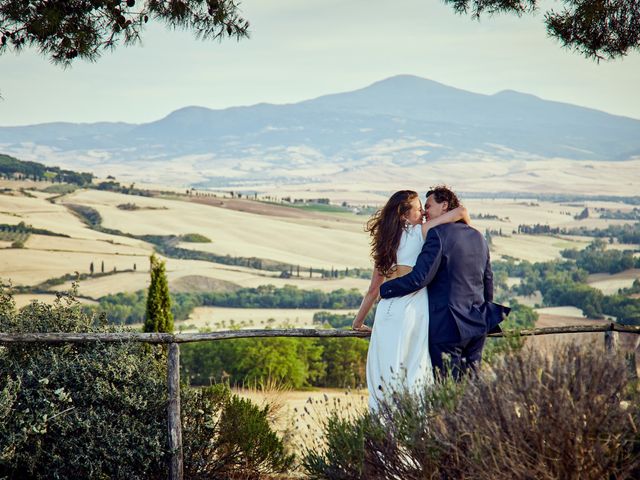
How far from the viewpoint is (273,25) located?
108 m

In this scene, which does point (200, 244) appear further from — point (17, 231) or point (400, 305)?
point (400, 305)

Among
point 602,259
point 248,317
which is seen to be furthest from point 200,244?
point 602,259

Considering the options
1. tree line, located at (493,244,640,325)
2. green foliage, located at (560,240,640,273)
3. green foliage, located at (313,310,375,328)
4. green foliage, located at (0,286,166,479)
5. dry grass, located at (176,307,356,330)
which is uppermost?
green foliage, located at (0,286,166,479)

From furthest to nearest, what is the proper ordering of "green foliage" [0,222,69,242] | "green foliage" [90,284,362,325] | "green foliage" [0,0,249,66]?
1. "green foliage" [0,222,69,242]
2. "green foliage" [90,284,362,325]
3. "green foliage" [0,0,249,66]

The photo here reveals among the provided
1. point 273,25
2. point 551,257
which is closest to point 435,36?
point 273,25

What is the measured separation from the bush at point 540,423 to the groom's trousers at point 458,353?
115 cm

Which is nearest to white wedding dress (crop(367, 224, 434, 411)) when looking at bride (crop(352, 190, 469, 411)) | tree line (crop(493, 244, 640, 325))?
bride (crop(352, 190, 469, 411))

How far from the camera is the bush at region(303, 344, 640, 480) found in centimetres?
323

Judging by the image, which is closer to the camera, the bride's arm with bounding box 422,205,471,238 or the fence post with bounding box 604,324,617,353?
the bride's arm with bounding box 422,205,471,238

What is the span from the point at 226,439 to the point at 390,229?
1.92m

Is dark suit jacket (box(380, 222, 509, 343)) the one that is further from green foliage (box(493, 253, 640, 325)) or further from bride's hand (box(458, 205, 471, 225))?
green foliage (box(493, 253, 640, 325))

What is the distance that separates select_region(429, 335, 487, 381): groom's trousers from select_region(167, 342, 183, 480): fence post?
1.63 m

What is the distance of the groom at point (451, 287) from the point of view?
4.90 meters

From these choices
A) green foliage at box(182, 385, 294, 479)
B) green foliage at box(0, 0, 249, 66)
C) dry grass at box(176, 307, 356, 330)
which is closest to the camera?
green foliage at box(182, 385, 294, 479)
